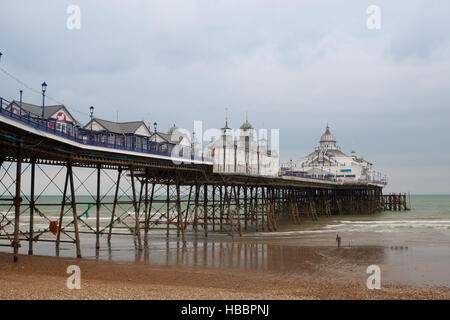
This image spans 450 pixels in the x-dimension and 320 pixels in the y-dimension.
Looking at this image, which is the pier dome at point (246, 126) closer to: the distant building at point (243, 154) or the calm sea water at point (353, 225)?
the distant building at point (243, 154)

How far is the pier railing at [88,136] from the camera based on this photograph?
15.0 meters

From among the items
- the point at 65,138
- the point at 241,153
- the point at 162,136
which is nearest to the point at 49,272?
the point at 65,138

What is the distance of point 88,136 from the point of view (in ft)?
66.6

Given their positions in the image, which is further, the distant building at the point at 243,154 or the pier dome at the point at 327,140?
the pier dome at the point at 327,140

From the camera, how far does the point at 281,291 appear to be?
12531mm

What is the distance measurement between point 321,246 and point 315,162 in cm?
6561

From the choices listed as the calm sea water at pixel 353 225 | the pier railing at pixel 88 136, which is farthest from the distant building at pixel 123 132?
the calm sea water at pixel 353 225

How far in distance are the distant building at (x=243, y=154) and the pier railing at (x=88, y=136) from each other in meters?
2.73

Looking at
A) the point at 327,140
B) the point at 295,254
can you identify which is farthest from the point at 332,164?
the point at 295,254

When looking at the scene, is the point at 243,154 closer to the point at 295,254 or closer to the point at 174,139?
the point at 174,139

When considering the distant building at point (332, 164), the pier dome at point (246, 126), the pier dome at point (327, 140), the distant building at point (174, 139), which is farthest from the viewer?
the pier dome at point (327, 140)

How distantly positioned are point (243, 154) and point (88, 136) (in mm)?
20984

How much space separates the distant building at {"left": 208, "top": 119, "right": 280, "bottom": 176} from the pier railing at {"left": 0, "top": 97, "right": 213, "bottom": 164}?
8.94 feet
